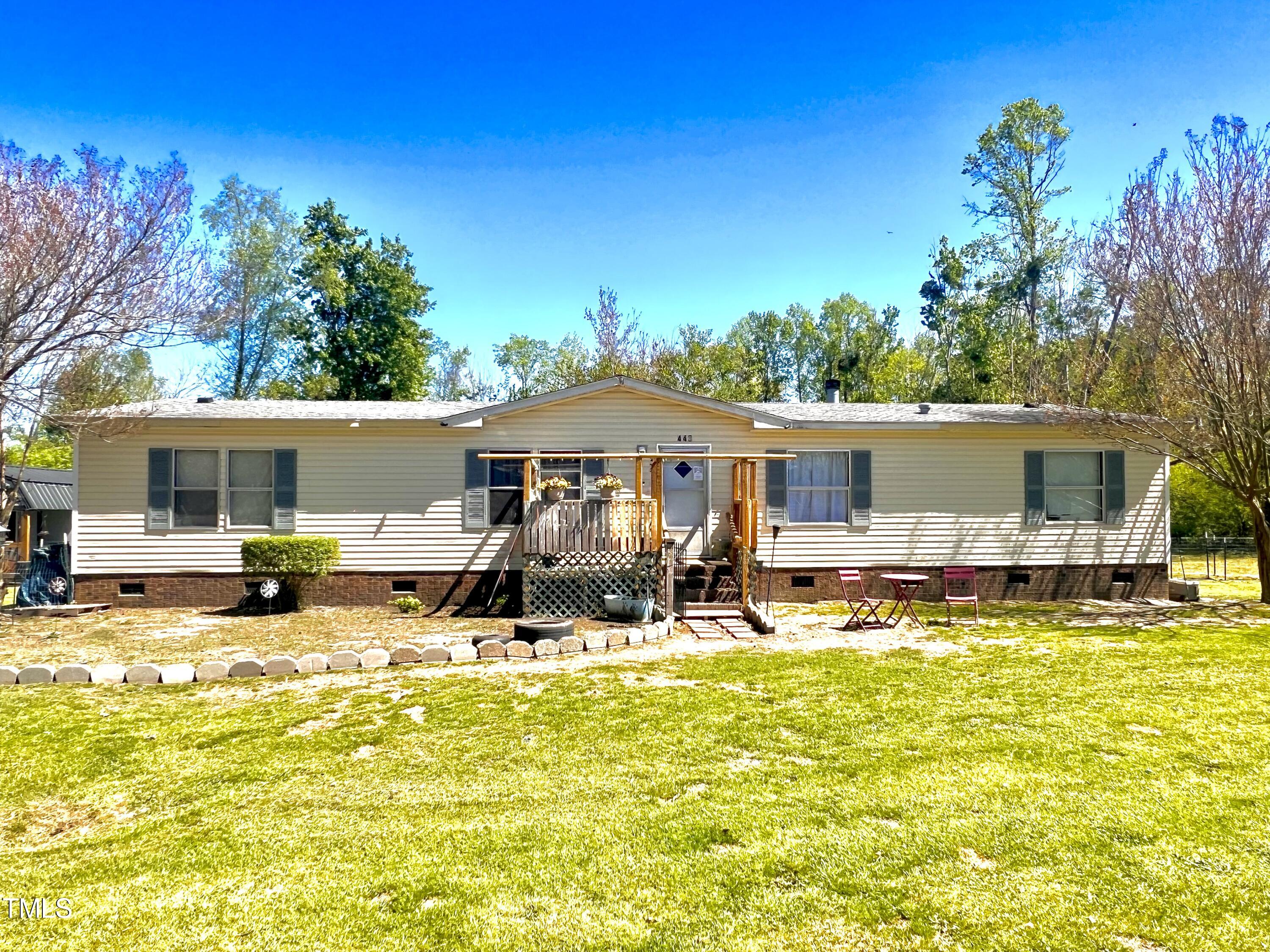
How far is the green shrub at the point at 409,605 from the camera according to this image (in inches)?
424

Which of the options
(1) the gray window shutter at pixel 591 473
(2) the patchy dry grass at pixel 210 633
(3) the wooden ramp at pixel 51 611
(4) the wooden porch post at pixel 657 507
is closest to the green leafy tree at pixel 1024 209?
(1) the gray window shutter at pixel 591 473

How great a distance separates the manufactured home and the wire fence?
7.72 m

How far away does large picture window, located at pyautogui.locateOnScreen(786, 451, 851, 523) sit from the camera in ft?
39.8

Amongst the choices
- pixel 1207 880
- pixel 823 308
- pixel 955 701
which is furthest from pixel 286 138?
pixel 823 308

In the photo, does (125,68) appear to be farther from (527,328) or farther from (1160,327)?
(527,328)

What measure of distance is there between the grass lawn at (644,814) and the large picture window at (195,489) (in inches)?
208

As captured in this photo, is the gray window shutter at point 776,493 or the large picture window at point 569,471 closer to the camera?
the large picture window at point 569,471

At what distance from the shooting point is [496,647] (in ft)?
25.2

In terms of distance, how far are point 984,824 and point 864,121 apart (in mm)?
16587

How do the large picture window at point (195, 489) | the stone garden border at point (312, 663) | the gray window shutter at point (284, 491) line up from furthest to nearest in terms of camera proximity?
the gray window shutter at point (284, 491)
the large picture window at point (195, 489)
the stone garden border at point (312, 663)

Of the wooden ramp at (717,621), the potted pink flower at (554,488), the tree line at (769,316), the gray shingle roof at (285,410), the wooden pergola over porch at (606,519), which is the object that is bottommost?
the wooden ramp at (717,621)

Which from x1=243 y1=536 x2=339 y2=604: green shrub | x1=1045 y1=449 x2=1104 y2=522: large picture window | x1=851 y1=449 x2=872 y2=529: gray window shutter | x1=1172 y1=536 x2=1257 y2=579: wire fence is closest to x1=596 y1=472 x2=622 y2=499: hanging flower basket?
x1=851 y1=449 x2=872 y2=529: gray window shutter

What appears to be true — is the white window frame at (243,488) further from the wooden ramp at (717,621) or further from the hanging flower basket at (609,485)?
the wooden ramp at (717,621)

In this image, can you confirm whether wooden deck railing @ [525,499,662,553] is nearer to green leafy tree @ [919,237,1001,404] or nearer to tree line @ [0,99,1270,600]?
tree line @ [0,99,1270,600]
